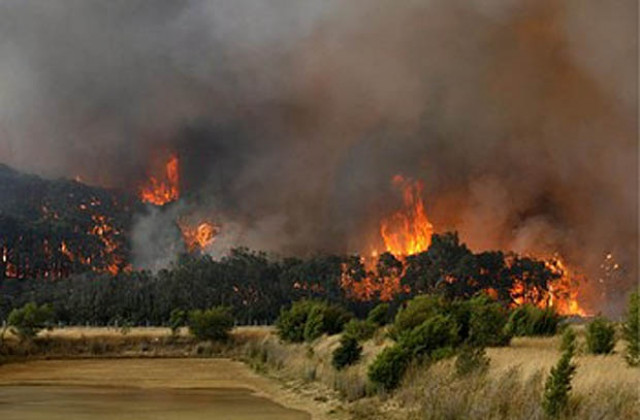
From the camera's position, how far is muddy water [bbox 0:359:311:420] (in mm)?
35344

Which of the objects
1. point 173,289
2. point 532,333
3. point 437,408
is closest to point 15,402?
point 437,408

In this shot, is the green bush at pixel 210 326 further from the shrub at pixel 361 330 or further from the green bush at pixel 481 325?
the green bush at pixel 481 325

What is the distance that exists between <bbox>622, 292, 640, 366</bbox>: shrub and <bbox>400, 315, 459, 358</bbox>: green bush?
9098mm

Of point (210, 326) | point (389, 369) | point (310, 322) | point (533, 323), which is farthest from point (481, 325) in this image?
point (210, 326)

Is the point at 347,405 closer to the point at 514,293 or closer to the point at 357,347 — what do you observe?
the point at 357,347

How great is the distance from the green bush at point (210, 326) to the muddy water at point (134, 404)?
40.6 metres

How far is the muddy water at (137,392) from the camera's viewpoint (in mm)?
35344

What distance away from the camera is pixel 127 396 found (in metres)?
43.4

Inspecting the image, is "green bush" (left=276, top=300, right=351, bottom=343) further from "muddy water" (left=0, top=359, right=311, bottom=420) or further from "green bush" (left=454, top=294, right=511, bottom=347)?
"green bush" (left=454, top=294, right=511, bottom=347)

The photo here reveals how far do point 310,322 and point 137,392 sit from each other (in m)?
25.0

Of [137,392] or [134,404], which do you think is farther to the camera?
[137,392]

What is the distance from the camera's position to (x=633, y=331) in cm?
2994

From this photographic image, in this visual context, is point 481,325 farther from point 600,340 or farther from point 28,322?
point 28,322

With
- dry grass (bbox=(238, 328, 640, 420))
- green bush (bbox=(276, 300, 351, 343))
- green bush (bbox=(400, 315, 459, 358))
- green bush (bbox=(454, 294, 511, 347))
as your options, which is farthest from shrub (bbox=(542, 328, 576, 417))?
green bush (bbox=(276, 300, 351, 343))
